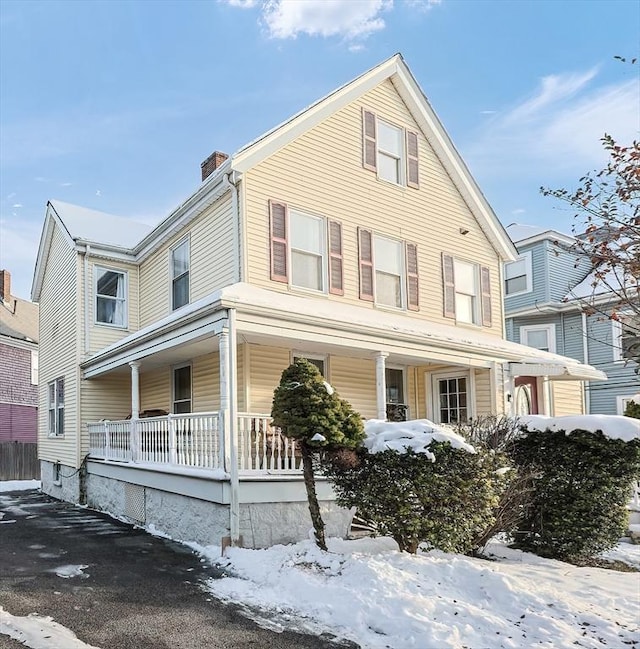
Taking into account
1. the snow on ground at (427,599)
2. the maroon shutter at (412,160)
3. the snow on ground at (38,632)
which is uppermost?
the maroon shutter at (412,160)

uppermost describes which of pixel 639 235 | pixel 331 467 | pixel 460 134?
pixel 460 134

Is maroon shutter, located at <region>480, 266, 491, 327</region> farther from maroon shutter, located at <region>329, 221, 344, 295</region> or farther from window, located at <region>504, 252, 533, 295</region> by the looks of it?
window, located at <region>504, 252, 533, 295</region>

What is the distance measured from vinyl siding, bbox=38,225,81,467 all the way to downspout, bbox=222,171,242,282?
5499 mm

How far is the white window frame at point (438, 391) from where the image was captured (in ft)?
47.1

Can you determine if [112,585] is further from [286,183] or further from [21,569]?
[286,183]

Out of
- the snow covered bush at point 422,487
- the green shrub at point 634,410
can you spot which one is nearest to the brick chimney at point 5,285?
the snow covered bush at point 422,487

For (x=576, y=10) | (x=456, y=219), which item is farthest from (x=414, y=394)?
(x=576, y=10)

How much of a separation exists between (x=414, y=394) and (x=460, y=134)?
685 centimetres

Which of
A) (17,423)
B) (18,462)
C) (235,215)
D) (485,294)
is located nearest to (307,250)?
(235,215)

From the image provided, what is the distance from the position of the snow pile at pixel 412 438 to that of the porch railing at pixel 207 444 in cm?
161

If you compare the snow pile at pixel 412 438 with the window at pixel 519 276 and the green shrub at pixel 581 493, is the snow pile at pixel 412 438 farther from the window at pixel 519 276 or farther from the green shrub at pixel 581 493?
the window at pixel 519 276

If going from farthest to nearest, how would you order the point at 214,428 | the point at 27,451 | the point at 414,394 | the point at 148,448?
the point at 27,451
the point at 414,394
the point at 148,448
the point at 214,428

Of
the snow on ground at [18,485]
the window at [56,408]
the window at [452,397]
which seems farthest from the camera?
the snow on ground at [18,485]

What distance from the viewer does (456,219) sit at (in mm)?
15852
